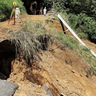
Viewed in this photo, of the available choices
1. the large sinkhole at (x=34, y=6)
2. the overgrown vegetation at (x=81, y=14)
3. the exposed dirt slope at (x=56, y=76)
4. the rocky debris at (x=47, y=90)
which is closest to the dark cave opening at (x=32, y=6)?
the large sinkhole at (x=34, y=6)

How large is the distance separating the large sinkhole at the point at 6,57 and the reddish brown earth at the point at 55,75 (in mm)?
324

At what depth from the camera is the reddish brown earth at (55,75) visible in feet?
45.4

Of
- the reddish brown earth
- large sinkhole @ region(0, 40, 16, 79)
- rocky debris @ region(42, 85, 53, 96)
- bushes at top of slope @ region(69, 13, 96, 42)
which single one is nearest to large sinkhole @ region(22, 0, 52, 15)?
bushes at top of slope @ region(69, 13, 96, 42)

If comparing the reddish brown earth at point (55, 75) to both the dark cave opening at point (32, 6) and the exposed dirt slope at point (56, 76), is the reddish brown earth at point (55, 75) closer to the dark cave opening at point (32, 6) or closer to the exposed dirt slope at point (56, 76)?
the exposed dirt slope at point (56, 76)

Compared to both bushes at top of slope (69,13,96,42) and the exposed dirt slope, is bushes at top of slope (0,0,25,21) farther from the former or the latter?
the exposed dirt slope

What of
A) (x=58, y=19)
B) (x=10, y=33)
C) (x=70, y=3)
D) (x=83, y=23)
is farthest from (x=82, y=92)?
(x=70, y=3)

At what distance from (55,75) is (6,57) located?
197 centimetres

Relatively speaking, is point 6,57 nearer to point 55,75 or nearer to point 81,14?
point 55,75

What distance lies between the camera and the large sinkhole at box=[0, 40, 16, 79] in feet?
45.8

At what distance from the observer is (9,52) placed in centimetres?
1426

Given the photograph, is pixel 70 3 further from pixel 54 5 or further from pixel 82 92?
pixel 82 92

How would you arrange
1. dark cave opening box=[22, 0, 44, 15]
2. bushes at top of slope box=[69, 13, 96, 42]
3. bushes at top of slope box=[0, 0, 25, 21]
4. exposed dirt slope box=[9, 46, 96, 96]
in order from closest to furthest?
exposed dirt slope box=[9, 46, 96, 96]
bushes at top of slope box=[0, 0, 25, 21]
bushes at top of slope box=[69, 13, 96, 42]
dark cave opening box=[22, 0, 44, 15]

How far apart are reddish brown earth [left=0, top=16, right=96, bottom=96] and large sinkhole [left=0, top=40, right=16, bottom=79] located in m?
0.32

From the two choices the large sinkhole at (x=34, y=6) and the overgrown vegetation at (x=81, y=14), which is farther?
the large sinkhole at (x=34, y=6)
